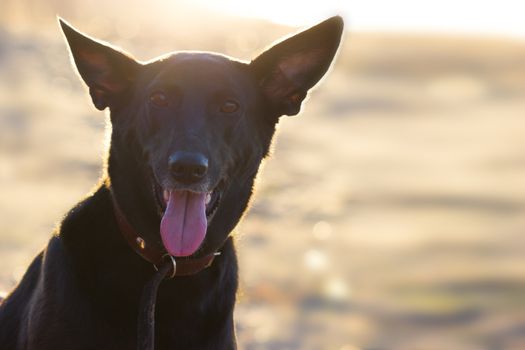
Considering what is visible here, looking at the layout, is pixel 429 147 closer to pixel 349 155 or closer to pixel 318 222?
pixel 349 155

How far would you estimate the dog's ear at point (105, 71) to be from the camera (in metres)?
5.98

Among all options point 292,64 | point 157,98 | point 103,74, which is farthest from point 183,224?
point 292,64

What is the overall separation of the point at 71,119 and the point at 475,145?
688 cm

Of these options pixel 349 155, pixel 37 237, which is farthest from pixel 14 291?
pixel 349 155

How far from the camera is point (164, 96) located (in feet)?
19.2

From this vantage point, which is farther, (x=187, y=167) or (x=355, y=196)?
(x=355, y=196)

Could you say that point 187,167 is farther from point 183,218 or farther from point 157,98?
point 157,98

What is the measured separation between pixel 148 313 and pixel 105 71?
3.89 feet

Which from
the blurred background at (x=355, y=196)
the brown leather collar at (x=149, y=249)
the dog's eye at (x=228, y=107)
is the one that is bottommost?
the brown leather collar at (x=149, y=249)

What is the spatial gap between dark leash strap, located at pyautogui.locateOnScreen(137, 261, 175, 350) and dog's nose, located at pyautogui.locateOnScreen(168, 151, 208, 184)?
416 millimetres

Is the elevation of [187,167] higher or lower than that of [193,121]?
lower

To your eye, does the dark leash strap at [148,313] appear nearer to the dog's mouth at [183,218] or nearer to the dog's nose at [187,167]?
the dog's mouth at [183,218]

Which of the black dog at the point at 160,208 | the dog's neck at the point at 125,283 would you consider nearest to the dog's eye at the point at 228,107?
the black dog at the point at 160,208

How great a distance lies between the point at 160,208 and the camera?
572 centimetres
